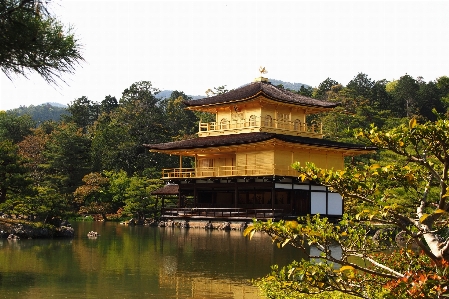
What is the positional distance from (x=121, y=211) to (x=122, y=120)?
50.5 feet

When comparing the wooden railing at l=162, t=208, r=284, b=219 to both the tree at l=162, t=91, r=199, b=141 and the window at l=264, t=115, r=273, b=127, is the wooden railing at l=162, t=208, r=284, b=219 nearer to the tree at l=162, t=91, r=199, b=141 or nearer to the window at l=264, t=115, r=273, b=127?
the window at l=264, t=115, r=273, b=127

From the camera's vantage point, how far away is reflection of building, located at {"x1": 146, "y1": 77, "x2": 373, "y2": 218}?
2858 centimetres

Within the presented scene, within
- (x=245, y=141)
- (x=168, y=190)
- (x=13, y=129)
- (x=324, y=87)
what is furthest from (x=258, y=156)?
(x=324, y=87)

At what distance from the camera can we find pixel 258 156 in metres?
29.6

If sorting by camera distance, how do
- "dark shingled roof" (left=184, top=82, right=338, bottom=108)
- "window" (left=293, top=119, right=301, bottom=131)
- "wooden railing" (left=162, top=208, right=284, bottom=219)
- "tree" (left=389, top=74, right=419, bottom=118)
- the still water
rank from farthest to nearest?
"tree" (left=389, top=74, right=419, bottom=118), "window" (left=293, top=119, right=301, bottom=131), "dark shingled roof" (left=184, top=82, right=338, bottom=108), "wooden railing" (left=162, top=208, right=284, bottom=219), the still water

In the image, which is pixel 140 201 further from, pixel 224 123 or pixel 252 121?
pixel 252 121

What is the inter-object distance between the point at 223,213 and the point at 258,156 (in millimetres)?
3276

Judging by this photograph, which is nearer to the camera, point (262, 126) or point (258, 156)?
point (258, 156)

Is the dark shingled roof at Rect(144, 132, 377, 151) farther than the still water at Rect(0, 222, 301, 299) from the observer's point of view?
Yes

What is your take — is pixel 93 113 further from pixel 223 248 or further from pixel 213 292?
pixel 213 292

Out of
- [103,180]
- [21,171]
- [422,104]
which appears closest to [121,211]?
[103,180]

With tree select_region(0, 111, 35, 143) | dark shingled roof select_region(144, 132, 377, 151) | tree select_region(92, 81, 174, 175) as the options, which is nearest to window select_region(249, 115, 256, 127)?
dark shingled roof select_region(144, 132, 377, 151)

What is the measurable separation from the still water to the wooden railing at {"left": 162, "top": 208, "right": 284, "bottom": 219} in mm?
3581

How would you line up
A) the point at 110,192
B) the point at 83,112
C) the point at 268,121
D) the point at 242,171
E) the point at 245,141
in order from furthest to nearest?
1. the point at 83,112
2. the point at 110,192
3. the point at 268,121
4. the point at 242,171
5. the point at 245,141
